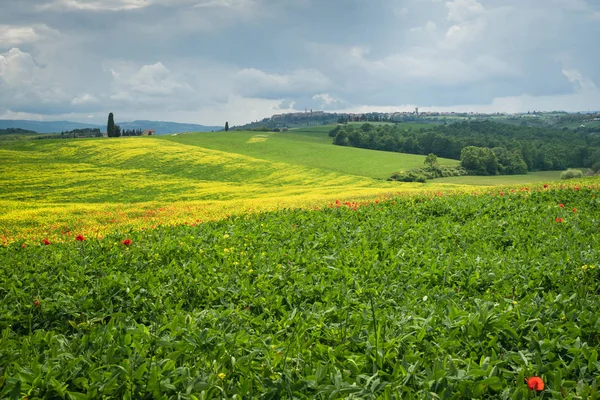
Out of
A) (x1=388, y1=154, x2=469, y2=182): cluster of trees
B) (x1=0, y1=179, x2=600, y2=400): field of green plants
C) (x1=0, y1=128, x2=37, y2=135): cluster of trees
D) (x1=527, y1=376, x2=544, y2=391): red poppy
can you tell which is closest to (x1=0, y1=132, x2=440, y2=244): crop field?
(x1=388, y1=154, x2=469, y2=182): cluster of trees

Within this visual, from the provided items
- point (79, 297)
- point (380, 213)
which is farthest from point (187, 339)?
point (380, 213)

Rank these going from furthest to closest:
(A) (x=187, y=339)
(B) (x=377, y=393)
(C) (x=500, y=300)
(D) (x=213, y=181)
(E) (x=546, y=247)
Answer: (D) (x=213, y=181) → (E) (x=546, y=247) → (C) (x=500, y=300) → (A) (x=187, y=339) → (B) (x=377, y=393)

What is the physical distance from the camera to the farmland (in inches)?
129

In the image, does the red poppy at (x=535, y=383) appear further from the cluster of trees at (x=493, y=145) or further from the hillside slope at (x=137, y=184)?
the cluster of trees at (x=493, y=145)

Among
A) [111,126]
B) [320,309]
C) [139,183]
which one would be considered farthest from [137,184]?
[111,126]

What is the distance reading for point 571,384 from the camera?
3.37m

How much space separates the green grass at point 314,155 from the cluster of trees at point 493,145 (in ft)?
22.9

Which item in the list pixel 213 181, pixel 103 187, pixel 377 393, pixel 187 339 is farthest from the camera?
pixel 213 181

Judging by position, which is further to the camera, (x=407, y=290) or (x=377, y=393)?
(x=407, y=290)

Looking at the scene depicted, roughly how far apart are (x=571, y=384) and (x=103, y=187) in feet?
157

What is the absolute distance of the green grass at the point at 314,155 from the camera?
67.4 m

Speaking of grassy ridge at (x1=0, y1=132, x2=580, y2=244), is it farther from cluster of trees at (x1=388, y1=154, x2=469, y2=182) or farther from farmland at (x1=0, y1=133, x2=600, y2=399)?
farmland at (x1=0, y1=133, x2=600, y2=399)

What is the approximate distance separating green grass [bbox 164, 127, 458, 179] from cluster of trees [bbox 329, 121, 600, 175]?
22.9 feet

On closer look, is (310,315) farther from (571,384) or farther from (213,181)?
(213,181)
